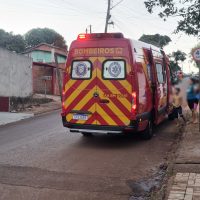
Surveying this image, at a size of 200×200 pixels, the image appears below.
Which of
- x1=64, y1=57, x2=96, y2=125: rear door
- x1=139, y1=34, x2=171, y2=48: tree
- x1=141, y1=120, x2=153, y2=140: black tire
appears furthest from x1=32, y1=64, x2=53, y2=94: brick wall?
x1=64, y1=57, x2=96, y2=125: rear door

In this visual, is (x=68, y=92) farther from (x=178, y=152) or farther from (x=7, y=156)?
(x=178, y=152)

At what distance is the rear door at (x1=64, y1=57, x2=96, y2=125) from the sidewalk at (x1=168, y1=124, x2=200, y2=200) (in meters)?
2.42

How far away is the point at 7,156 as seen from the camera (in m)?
9.09

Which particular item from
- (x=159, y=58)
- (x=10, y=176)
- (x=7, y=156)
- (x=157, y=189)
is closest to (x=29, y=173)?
(x=10, y=176)

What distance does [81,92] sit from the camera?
10484mm

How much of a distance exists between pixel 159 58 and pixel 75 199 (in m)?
7.97

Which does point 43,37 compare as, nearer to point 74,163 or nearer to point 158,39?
point 158,39

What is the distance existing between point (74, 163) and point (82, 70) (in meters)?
2.95

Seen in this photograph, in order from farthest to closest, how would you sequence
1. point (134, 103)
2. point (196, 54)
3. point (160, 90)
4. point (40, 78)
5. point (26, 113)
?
point (40, 78)
point (26, 113)
point (160, 90)
point (196, 54)
point (134, 103)

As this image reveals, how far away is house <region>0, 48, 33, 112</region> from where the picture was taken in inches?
941

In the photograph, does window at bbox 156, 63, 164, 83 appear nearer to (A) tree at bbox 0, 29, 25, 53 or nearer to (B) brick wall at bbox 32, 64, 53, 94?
(B) brick wall at bbox 32, 64, 53, 94

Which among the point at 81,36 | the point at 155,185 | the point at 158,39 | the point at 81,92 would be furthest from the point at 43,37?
the point at 155,185

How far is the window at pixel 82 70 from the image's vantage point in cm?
1048

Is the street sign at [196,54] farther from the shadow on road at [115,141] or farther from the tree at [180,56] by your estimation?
the shadow on road at [115,141]
